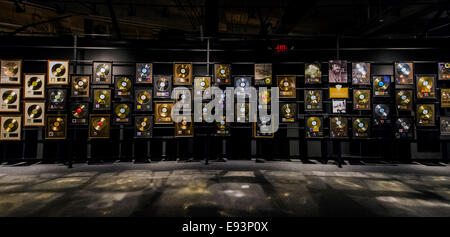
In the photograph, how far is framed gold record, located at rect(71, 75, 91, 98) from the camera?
4.27m

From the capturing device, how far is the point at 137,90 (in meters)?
4.46

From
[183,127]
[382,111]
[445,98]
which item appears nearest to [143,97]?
[183,127]

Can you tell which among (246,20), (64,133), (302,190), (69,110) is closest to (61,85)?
(69,110)

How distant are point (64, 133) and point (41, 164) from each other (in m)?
1.04

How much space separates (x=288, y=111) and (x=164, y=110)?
3.03 m

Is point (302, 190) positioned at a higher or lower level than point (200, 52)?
lower

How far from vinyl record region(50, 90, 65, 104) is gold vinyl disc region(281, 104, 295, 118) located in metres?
5.21

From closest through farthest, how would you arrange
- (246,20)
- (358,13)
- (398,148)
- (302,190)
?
(302,190) < (398,148) < (358,13) < (246,20)

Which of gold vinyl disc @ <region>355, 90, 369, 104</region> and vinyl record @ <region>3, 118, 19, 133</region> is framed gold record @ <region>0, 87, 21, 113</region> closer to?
vinyl record @ <region>3, 118, 19, 133</region>

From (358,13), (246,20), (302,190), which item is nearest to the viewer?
(302,190)

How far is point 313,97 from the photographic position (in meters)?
4.58

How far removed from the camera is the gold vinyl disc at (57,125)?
4.22m
